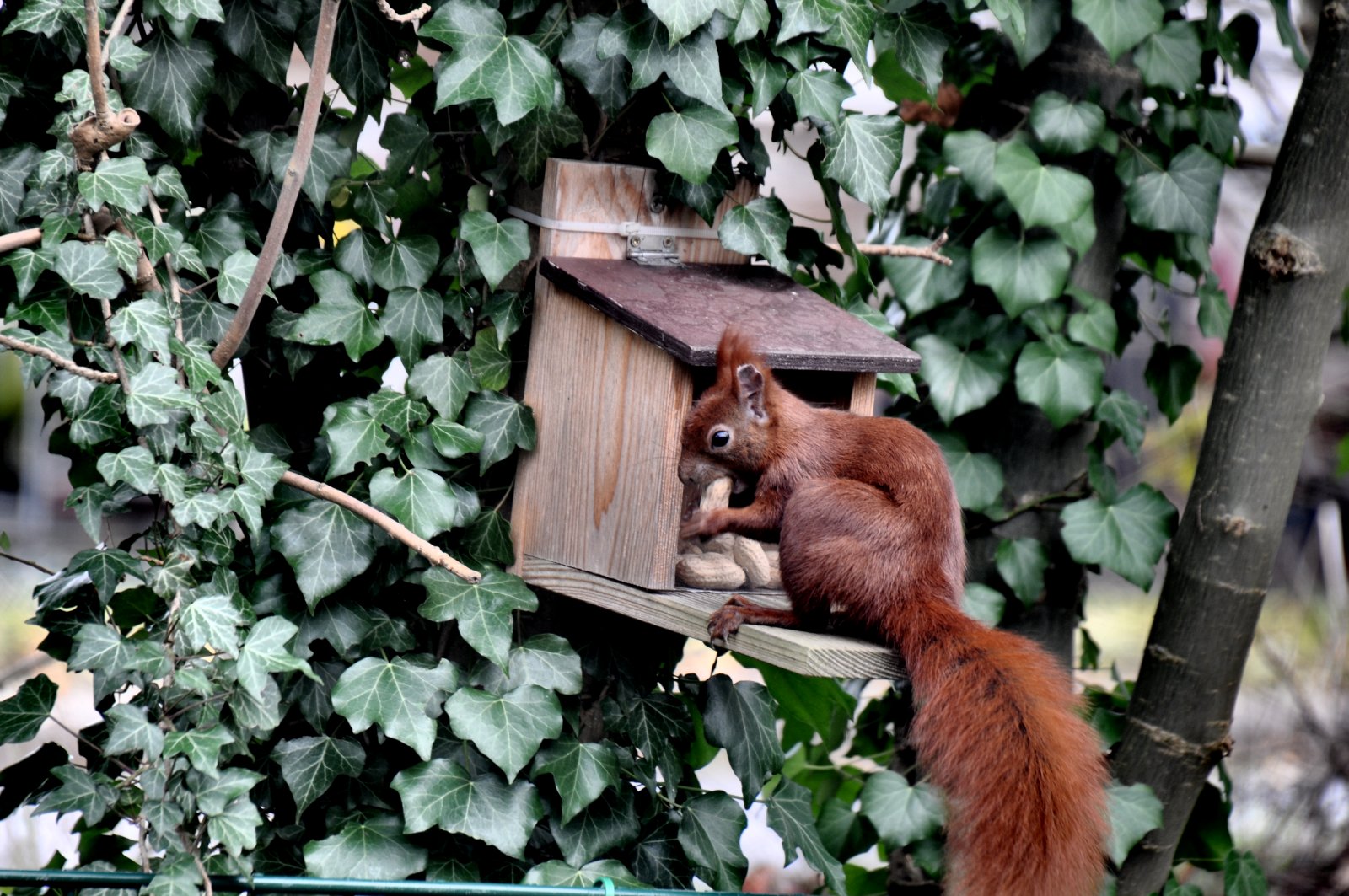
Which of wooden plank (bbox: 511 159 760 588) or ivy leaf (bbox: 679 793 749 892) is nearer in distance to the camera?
wooden plank (bbox: 511 159 760 588)

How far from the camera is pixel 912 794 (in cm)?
221

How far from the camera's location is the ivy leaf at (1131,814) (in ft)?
6.95

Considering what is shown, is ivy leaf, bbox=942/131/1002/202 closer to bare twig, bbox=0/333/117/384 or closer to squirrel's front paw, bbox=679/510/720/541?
squirrel's front paw, bbox=679/510/720/541

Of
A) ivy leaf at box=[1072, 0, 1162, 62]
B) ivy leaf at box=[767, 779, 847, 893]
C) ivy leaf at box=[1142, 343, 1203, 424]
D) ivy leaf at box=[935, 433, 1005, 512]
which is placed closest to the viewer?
ivy leaf at box=[767, 779, 847, 893]

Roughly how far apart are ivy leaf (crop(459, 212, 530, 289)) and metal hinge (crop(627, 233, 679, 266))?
0.14 metres

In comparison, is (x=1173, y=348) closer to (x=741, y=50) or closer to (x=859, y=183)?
(x=859, y=183)

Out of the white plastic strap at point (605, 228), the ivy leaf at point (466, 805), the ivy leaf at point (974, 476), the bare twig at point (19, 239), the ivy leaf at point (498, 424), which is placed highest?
the white plastic strap at point (605, 228)

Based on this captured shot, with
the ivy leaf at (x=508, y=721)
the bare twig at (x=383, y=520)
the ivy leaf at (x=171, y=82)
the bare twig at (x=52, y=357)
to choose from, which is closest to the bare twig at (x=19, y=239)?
the bare twig at (x=52, y=357)

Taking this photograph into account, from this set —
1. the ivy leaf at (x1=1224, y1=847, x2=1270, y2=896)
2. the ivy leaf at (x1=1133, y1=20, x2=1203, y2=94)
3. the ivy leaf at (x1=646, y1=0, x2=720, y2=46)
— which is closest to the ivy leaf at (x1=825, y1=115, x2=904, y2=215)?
the ivy leaf at (x1=646, y1=0, x2=720, y2=46)

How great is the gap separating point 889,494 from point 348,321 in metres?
0.68

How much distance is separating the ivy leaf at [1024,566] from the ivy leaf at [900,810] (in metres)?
0.37

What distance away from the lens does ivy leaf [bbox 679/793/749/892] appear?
173cm

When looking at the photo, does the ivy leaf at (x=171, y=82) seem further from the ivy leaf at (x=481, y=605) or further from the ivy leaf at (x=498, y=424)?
the ivy leaf at (x=481, y=605)

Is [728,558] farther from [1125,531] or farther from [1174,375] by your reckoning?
[1174,375]
